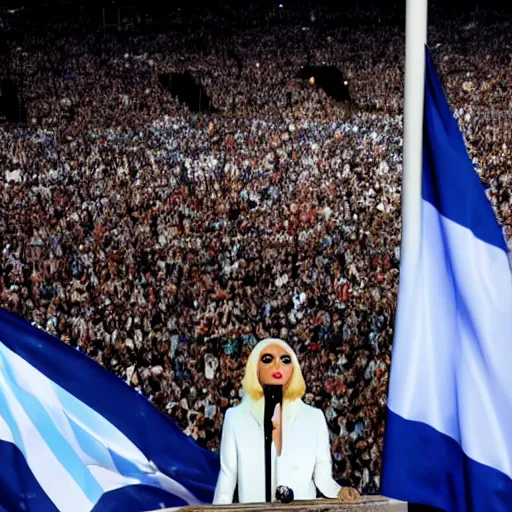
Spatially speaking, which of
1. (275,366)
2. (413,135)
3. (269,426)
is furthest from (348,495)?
(413,135)

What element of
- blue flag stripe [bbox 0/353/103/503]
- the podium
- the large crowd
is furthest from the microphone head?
the large crowd

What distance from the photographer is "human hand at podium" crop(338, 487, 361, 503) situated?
1.78m

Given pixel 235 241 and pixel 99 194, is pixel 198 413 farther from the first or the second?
pixel 99 194

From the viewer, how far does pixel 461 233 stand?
1.64 m

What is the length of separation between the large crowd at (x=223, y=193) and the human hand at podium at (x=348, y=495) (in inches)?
174

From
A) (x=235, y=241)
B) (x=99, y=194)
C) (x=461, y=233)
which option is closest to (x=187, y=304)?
(x=235, y=241)

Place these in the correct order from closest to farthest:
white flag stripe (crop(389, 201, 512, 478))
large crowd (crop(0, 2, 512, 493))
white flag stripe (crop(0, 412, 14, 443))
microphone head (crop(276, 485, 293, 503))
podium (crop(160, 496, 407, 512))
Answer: white flag stripe (crop(389, 201, 512, 478)) < podium (crop(160, 496, 407, 512)) < microphone head (crop(276, 485, 293, 503)) < white flag stripe (crop(0, 412, 14, 443)) < large crowd (crop(0, 2, 512, 493))

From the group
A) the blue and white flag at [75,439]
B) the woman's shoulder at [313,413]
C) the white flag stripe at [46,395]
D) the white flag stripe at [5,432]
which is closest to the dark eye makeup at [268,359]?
the woman's shoulder at [313,413]

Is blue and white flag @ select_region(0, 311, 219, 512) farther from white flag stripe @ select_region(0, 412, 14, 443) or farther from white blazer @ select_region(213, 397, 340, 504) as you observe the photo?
white blazer @ select_region(213, 397, 340, 504)

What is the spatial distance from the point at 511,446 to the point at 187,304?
16.7 feet

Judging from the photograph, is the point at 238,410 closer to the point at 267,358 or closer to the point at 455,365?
the point at 267,358

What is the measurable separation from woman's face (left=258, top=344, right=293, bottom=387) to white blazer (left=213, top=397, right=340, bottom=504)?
6 centimetres

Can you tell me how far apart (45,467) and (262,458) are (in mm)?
426

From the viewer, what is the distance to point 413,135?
5.39ft
